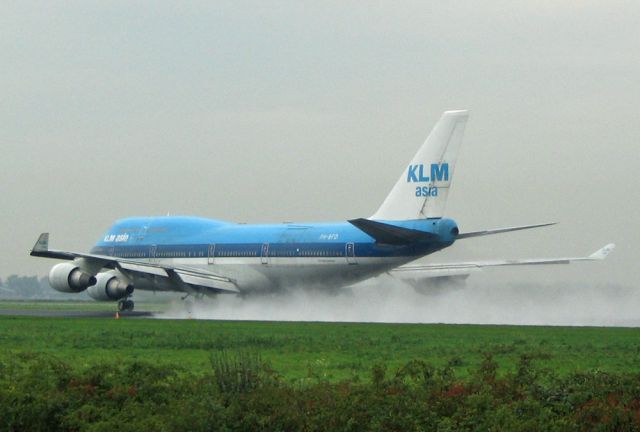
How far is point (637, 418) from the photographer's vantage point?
17516mm

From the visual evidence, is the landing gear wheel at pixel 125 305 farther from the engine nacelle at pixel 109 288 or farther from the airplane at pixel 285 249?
the engine nacelle at pixel 109 288

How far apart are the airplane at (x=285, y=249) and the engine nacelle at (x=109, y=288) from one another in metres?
0.05

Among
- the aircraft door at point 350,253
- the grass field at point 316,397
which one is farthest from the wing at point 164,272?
the grass field at point 316,397

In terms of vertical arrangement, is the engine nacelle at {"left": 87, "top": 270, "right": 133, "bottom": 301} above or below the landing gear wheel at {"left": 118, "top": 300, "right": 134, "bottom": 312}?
above

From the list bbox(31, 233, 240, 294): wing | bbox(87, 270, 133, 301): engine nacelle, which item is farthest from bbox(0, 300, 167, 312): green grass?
bbox(87, 270, 133, 301): engine nacelle

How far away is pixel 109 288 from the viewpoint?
60562mm

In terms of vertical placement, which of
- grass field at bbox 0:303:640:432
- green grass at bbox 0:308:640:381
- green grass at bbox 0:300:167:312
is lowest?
grass field at bbox 0:303:640:432

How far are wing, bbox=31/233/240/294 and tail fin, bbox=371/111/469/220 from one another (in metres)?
13.1

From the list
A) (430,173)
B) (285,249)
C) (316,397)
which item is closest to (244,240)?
(285,249)

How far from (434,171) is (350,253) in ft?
19.0

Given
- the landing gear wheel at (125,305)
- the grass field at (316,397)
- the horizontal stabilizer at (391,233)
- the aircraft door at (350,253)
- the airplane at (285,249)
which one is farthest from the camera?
the landing gear wheel at (125,305)

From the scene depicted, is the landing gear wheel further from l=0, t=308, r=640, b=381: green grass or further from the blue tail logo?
the blue tail logo

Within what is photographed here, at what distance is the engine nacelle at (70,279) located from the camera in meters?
60.6

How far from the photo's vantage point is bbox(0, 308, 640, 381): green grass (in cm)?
2752
